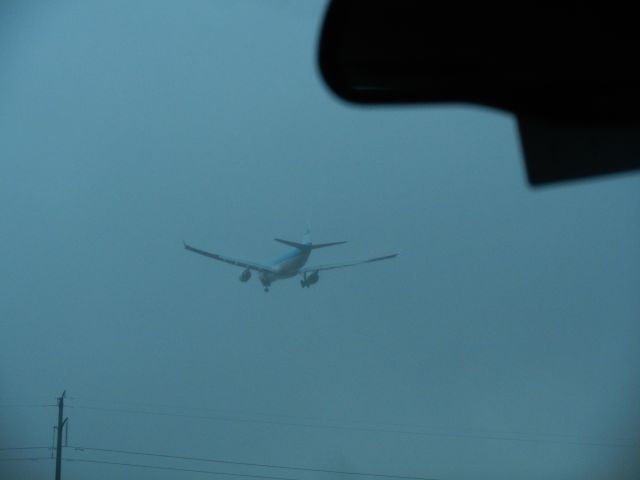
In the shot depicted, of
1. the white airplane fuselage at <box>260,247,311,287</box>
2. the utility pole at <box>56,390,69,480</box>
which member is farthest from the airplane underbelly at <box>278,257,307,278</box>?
the utility pole at <box>56,390,69,480</box>

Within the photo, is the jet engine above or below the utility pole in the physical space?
above

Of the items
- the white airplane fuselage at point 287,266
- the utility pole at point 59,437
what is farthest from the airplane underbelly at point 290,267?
the utility pole at point 59,437

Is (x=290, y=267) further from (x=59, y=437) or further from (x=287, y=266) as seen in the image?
(x=59, y=437)

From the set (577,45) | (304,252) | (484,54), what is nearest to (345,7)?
(484,54)

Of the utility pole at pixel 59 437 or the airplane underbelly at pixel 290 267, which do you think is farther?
the airplane underbelly at pixel 290 267

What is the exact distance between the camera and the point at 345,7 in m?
2.83

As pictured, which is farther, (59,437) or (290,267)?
(290,267)

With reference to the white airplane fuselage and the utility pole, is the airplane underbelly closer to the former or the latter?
the white airplane fuselage

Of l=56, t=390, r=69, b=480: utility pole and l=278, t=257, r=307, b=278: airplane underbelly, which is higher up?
l=278, t=257, r=307, b=278: airplane underbelly

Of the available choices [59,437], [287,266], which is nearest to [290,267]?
[287,266]

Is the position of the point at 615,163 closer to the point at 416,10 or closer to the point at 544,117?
the point at 544,117

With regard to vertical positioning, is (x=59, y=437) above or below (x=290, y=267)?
below

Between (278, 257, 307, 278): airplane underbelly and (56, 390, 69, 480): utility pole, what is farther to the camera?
(278, 257, 307, 278): airplane underbelly

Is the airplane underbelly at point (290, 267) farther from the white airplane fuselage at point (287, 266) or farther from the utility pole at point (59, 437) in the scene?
the utility pole at point (59, 437)
